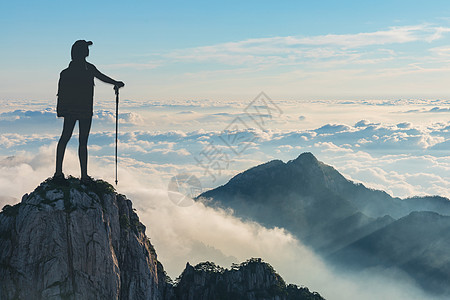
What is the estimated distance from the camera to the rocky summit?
145 ft

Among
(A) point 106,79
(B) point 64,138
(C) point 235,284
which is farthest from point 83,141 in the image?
(C) point 235,284

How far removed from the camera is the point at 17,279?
4416 centimetres

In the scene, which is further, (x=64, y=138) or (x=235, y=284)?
(x=235, y=284)

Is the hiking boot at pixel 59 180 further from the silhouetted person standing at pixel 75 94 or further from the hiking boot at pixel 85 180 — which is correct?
the hiking boot at pixel 85 180

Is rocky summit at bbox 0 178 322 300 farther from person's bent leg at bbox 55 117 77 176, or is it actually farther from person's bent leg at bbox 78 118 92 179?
person's bent leg at bbox 55 117 77 176

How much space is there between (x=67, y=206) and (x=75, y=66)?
49.7 ft

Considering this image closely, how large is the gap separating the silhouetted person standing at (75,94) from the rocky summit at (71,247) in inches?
183

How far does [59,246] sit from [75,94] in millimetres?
16215

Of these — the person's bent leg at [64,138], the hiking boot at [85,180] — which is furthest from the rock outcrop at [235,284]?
the person's bent leg at [64,138]

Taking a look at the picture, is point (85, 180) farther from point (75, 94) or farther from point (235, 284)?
point (235, 284)

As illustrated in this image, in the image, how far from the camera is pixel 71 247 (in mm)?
45469

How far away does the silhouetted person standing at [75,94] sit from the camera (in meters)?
48.7

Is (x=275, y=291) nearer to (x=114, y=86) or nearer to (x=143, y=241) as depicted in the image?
(x=143, y=241)

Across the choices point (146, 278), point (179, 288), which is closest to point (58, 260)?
point (146, 278)
